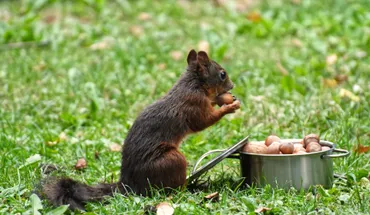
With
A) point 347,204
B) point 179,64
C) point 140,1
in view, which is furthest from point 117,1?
point 347,204

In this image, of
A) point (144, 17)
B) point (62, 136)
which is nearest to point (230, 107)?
point (62, 136)

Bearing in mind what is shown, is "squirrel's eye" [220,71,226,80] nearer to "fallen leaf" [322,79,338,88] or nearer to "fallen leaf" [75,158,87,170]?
"fallen leaf" [75,158,87,170]

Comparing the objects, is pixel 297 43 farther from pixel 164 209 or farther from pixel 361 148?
pixel 164 209

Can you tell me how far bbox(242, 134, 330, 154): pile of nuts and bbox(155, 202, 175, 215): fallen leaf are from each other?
0.75 meters

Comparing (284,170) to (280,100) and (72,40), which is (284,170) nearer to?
(280,100)

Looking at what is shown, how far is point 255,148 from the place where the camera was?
15.0 ft

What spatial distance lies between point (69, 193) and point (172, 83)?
10.1 feet

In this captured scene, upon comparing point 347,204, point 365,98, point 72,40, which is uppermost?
point 72,40

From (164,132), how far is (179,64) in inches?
141

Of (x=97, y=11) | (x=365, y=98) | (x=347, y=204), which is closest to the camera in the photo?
(x=347, y=204)

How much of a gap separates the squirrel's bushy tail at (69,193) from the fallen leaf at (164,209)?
45cm

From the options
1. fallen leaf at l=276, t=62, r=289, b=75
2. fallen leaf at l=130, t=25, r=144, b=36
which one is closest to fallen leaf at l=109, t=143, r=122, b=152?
fallen leaf at l=276, t=62, r=289, b=75

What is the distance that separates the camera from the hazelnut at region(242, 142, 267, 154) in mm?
4551

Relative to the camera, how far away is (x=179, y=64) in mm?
7988
